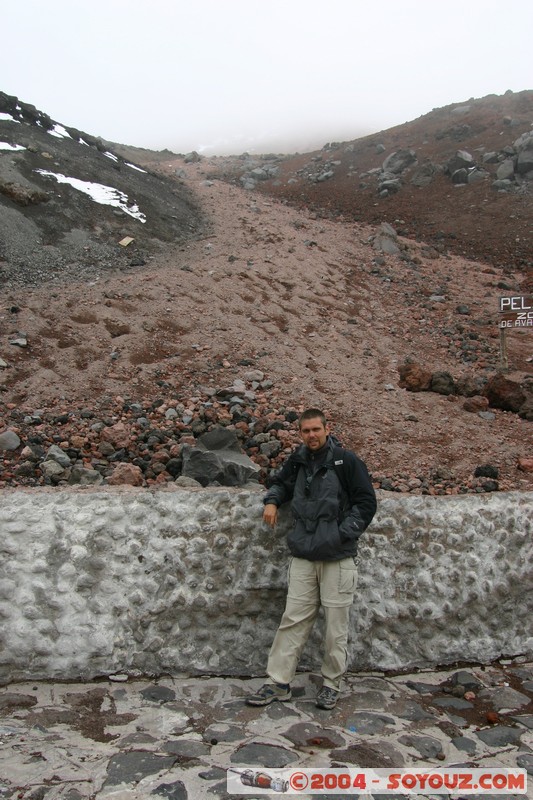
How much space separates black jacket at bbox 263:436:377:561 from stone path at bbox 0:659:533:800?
2.77ft

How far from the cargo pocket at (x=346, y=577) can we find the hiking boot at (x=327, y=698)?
1.72 ft

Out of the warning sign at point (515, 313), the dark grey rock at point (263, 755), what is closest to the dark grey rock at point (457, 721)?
the dark grey rock at point (263, 755)

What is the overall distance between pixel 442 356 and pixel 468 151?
14.3 m

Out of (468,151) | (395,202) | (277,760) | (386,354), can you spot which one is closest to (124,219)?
(386,354)

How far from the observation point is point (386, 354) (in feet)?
28.8

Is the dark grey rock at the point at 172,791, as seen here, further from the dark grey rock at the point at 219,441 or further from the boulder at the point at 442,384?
the boulder at the point at 442,384

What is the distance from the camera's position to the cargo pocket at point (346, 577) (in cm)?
365

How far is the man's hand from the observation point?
12.7 feet

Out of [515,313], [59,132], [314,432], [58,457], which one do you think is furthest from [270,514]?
[59,132]

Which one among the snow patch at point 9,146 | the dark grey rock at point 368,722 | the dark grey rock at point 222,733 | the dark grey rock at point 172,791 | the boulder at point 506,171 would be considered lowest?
the dark grey rock at point 368,722

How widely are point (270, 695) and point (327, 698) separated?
0.99 ft

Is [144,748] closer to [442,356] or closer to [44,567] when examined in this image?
[44,567]

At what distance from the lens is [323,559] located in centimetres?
364

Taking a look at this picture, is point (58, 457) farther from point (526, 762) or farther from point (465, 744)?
point (526, 762)
